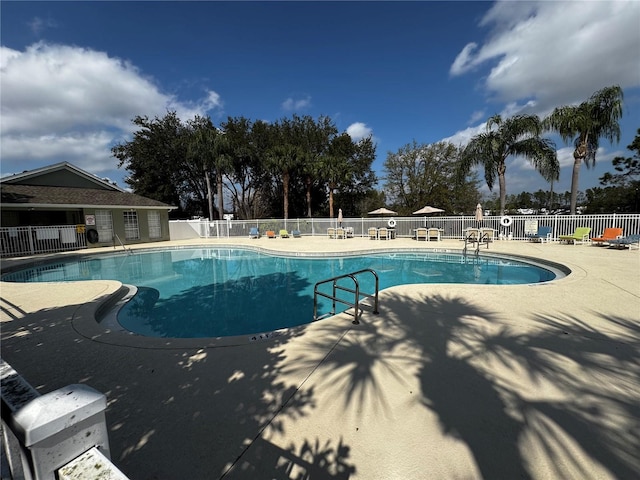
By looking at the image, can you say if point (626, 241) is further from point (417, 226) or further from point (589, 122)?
point (417, 226)

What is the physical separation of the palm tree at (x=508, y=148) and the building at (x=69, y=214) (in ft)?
71.0

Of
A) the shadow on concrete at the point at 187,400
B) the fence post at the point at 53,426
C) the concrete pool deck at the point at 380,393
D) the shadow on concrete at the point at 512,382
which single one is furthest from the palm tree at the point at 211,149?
the fence post at the point at 53,426

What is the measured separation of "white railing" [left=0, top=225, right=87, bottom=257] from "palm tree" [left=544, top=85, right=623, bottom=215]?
2714cm

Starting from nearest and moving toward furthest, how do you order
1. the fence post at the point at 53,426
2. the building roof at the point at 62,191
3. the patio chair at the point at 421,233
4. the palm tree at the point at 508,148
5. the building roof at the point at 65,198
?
the fence post at the point at 53,426
the building roof at the point at 65,198
the building roof at the point at 62,191
the palm tree at the point at 508,148
the patio chair at the point at 421,233

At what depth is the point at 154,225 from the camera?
2005cm

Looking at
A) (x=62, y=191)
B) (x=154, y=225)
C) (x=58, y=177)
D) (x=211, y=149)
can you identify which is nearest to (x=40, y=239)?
(x=62, y=191)

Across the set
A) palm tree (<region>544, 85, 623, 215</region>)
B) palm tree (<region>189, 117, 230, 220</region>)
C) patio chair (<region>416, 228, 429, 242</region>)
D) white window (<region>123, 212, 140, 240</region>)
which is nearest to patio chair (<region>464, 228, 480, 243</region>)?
patio chair (<region>416, 228, 429, 242</region>)

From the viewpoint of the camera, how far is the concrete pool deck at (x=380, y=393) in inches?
74.7

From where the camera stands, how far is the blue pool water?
6.13 meters

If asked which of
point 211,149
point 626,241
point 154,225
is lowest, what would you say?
point 626,241

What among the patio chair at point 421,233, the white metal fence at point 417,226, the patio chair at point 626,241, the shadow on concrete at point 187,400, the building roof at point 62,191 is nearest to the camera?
the shadow on concrete at point 187,400

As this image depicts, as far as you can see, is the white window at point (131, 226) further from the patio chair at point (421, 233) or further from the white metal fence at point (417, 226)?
the patio chair at point (421, 233)

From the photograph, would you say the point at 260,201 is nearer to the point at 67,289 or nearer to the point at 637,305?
the point at 67,289

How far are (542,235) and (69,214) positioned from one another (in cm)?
2808
